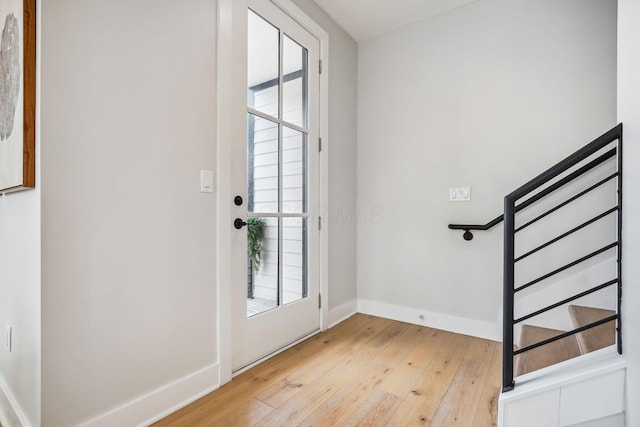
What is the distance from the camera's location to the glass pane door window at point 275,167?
6.35 ft

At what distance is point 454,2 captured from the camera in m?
2.39

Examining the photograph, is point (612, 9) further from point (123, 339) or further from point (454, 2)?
point (123, 339)

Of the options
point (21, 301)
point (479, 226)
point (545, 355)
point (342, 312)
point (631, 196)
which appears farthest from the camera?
point (342, 312)

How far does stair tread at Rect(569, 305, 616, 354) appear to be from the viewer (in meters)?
1.38

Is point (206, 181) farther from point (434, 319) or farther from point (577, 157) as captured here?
point (434, 319)

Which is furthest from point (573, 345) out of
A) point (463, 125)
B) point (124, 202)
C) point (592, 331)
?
point (124, 202)

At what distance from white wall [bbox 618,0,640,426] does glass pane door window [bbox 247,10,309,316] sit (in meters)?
1.69

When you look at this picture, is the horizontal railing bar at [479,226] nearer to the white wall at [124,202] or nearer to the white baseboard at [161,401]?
the white wall at [124,202]

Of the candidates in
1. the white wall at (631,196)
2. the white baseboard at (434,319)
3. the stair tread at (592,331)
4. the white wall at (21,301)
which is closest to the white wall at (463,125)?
the white baseboard at (434,319)

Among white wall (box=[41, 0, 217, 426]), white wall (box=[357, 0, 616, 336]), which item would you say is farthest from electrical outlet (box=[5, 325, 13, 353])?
white wall (box=[357, 0, 616, 336])

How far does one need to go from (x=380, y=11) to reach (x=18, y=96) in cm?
237

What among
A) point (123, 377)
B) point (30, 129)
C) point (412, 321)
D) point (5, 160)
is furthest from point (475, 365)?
point (5, 160)

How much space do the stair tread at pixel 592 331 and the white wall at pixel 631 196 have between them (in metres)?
0.23

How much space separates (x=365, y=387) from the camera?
1685mm
